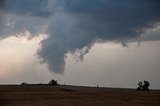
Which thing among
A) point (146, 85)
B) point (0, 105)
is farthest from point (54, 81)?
point (0, 105)

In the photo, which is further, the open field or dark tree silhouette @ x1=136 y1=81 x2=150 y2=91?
dark tree silhouette @ x1=136 y1=81 x2=150 y2=91

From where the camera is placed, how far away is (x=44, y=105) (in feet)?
150

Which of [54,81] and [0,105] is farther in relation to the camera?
[54,81]

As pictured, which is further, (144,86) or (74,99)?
(144,86)

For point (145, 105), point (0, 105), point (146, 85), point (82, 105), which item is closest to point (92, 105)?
point (82, 105)

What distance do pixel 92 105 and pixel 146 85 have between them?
99432mm

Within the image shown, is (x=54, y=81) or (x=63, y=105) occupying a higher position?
(x=54, y=81)

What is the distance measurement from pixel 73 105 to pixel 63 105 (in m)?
1.24

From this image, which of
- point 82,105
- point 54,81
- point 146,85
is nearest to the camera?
point 82,105

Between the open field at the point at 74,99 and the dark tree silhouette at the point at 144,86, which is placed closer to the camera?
the open field at the point at 74,99

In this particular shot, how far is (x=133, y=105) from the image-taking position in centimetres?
4697

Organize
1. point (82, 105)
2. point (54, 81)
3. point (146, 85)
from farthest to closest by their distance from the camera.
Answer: point (54, 81), point (146, 85), point (82, 105)

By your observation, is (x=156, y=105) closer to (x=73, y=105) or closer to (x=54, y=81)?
(x=73, y=105)

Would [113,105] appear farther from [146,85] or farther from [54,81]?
[54,81]
